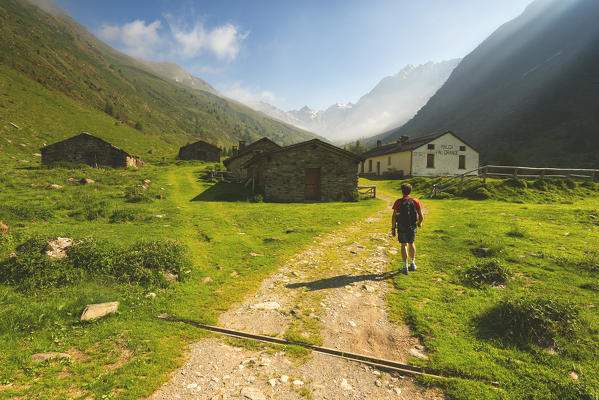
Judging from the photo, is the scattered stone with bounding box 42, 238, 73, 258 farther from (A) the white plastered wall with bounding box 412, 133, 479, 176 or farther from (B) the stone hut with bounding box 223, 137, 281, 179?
(A) the white plastered wall with bounding box 412, 133, 479, 176

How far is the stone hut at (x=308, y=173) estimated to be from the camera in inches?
802

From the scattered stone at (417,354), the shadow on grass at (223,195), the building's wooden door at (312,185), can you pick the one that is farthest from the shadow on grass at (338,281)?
the building's wooden door at (312,185)

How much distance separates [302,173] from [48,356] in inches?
723

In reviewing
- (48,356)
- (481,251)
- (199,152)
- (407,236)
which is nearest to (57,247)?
(48,356)

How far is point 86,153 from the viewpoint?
106 ft

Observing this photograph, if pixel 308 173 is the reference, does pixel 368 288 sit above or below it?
below

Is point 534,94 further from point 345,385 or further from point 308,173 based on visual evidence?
point 345,385

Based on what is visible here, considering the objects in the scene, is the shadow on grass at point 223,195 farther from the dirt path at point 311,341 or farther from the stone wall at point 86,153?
the stone wall at point 86,153

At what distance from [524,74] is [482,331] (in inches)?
6166

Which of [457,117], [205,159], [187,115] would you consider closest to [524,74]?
[457,117]

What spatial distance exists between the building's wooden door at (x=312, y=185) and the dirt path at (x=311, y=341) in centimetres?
1418

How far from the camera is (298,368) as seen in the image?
11.3ft

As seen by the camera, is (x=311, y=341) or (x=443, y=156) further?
(x=443, y=156)

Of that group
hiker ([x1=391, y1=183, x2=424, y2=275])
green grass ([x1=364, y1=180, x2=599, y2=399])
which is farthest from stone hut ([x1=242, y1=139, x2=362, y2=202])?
hiker ([x1=391, y1=183, x2=424, y2=275])
